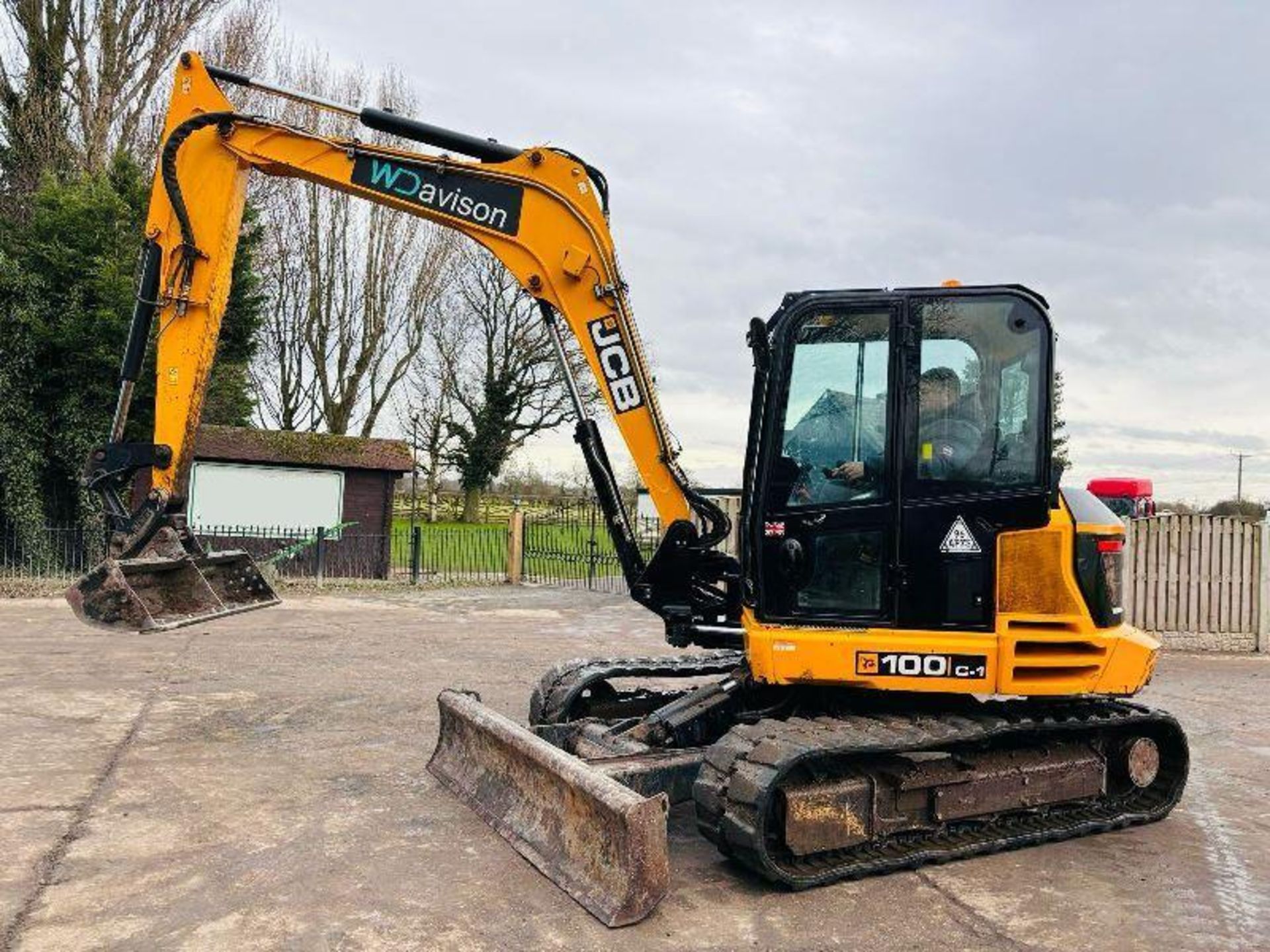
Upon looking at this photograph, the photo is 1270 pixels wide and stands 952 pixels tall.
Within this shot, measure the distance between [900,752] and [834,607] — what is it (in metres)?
0.73

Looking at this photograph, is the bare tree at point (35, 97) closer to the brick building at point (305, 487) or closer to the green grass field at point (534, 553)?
the brick building at point (305, 487)

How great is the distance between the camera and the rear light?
5.23m

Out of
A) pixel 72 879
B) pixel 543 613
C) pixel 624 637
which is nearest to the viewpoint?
pixel 72 879

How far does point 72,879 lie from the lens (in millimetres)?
4438

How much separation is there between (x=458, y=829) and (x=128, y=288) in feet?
48.3

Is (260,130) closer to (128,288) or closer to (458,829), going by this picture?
(458,829)

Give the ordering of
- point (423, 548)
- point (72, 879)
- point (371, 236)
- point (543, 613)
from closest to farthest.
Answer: point (72, 879) → point (543, 613) → point (423, 548) → point (371, 236)

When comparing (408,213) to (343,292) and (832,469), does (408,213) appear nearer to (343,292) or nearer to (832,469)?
(832,469)

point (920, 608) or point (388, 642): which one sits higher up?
point (920, 608)

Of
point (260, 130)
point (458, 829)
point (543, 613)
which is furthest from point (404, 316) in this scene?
point (458, 829)

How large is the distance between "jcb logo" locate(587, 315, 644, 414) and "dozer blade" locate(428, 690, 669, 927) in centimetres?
189

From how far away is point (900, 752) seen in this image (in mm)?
4809

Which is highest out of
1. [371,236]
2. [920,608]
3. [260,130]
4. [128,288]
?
[371,236]

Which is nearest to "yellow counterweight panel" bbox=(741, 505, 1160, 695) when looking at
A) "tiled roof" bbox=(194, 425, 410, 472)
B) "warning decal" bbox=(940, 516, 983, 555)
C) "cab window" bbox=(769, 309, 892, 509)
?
"warning decal" bbox=(940, 516, 983, 555)
